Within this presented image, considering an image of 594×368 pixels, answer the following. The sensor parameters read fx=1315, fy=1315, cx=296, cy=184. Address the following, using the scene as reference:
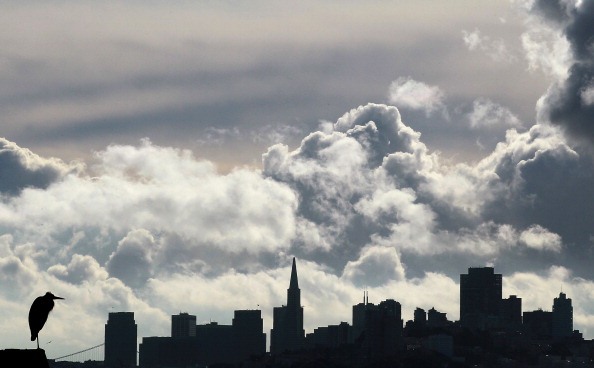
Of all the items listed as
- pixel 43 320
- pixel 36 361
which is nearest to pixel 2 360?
pixel 36 361

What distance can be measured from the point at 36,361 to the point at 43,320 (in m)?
3.55

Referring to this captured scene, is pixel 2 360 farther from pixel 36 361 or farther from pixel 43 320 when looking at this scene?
pixel 43 320

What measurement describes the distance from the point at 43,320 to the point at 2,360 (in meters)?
3.88

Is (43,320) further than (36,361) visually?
Yes

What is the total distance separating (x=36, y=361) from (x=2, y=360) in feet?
2.52

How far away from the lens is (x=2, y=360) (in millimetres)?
28688

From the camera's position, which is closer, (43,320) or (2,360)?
(2,360)

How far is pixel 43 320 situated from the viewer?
32531 millimetres

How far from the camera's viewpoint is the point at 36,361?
29.1 m
